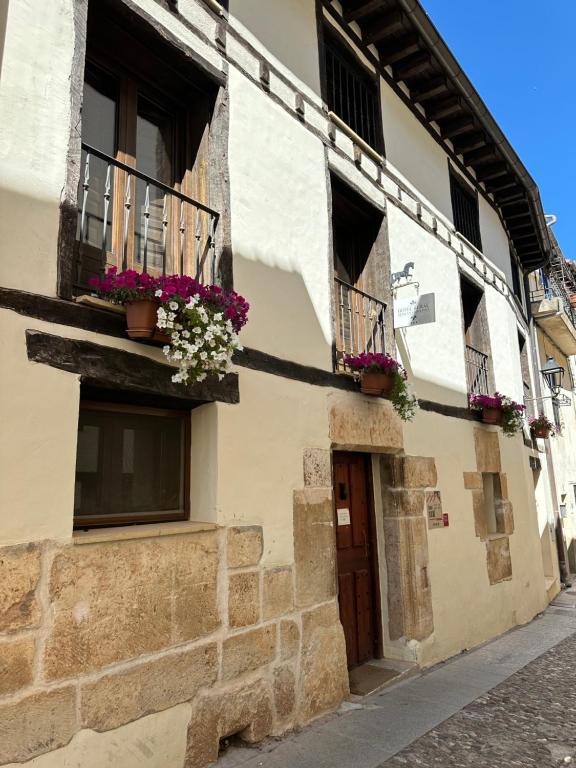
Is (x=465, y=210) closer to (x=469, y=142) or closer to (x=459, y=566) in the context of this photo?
(x=469, y=142)

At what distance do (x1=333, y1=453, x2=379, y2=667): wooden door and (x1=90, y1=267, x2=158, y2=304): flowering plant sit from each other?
2.57 metres

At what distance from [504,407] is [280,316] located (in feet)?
13.2

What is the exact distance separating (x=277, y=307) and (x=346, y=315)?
143 centimetres

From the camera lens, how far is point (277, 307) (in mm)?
3887

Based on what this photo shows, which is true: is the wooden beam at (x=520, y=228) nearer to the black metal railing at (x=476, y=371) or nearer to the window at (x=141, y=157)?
the black metal railing at (x=476, y=371)

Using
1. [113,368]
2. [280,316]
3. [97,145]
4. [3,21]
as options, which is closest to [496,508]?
[280,316]

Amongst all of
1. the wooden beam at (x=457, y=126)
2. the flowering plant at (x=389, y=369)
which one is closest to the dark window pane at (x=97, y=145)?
the flowering plant at (x=389, y=369)

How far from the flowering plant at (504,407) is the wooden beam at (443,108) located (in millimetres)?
3418

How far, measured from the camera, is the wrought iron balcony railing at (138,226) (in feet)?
10.1

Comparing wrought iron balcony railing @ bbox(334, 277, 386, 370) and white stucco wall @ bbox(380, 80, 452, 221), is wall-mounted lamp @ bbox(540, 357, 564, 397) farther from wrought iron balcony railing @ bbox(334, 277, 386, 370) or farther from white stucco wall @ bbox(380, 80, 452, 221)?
wrought iron balcony railing @ bbox(334, 277, 386, 370)

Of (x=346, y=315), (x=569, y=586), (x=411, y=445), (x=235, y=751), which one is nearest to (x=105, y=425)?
(x=235, y=751)

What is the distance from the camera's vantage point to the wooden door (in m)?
4.68

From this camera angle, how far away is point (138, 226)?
3.47 m

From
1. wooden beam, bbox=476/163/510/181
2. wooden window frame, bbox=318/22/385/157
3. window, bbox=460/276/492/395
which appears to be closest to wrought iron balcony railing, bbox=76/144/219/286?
wooden window frame, bbox=318/22/385/157
